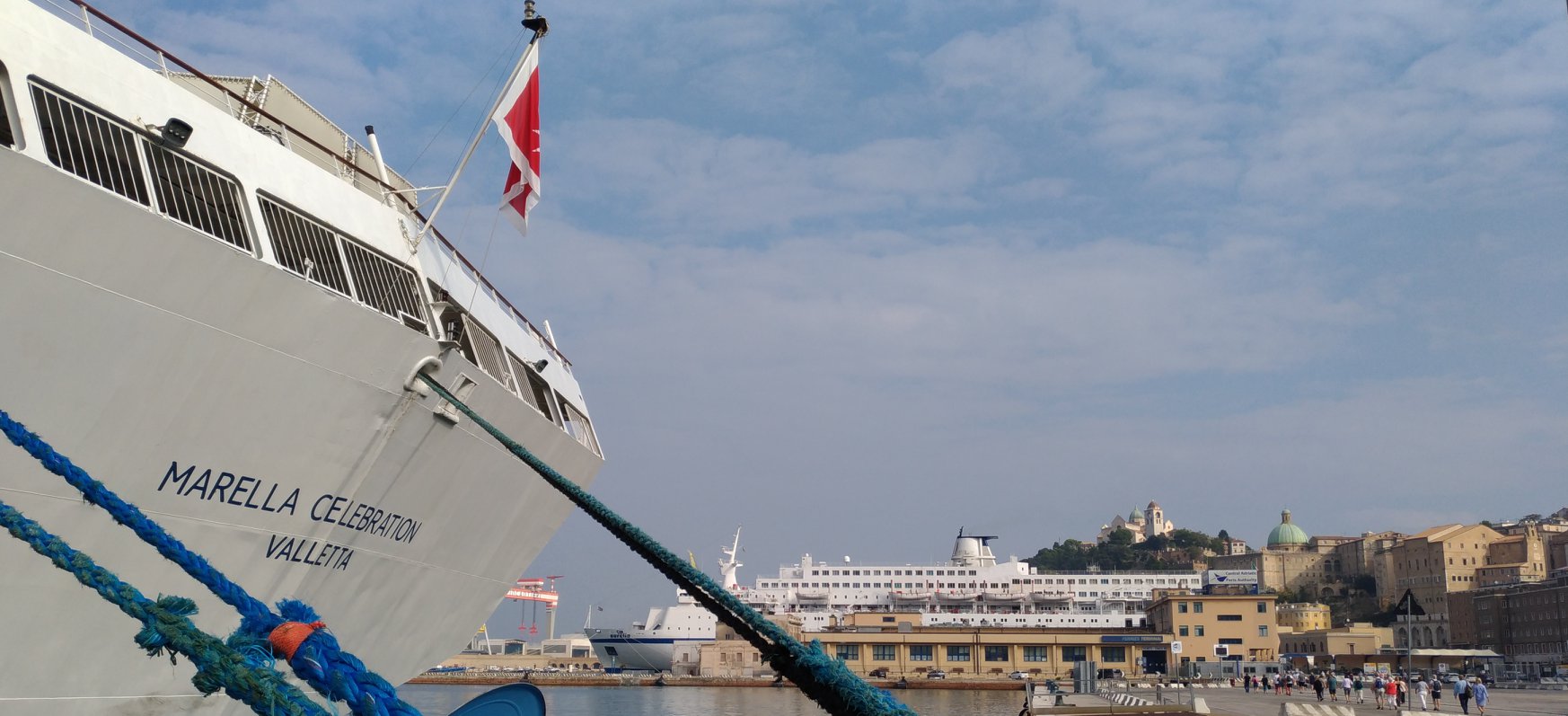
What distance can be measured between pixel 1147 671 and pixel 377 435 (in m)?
82.2

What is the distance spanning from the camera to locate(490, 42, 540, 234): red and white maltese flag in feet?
40.5

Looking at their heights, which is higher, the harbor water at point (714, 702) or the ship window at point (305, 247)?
the ship window at point (305, 247)

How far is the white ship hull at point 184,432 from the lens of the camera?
7.45m

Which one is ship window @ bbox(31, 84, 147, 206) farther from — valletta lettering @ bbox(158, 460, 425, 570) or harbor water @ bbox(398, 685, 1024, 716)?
harbor water @ bbox(398, 685, 1024, 716)

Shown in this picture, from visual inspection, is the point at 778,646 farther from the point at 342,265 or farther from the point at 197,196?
the point at 342,265

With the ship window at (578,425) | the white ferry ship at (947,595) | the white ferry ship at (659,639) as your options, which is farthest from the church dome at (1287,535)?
the ship window at (578,425)

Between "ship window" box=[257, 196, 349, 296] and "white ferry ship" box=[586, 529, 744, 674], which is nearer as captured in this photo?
"ship window" box=[257, 196, 349, 296]

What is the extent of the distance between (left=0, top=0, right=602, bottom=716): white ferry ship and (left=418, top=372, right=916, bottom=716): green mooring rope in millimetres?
3543

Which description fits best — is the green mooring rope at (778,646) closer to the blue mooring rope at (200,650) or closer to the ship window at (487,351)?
the blue mooring rope at (200,650)

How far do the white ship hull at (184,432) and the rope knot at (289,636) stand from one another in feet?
15.9

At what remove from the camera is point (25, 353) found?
7355 mm

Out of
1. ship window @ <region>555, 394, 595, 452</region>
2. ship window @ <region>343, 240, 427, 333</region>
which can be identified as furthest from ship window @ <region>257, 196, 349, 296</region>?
ship window @ <region>555, 394, 595, 452</region>

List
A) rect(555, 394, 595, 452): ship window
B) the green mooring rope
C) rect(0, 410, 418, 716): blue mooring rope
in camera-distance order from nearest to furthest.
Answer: rect(0, 410, 418, 716): blue mooring rope → the green mooring rope → rect(555, 394, 595, 452): ship window

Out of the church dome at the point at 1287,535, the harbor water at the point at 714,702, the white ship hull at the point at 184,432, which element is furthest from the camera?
the church dome at the point at 1287,535
